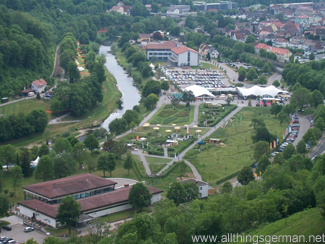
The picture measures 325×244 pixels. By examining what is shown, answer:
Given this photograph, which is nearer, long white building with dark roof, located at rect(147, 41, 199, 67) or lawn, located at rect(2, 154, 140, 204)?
lawn, located at rect(2, 154, 140, 204)

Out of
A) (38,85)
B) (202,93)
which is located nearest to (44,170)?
(38,85)

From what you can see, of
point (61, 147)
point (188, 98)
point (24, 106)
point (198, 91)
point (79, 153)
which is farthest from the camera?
point (198, 91)

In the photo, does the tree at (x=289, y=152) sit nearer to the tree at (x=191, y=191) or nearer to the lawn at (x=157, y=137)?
the lawn at (x=157, y=137)

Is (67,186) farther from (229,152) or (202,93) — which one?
(202,93)

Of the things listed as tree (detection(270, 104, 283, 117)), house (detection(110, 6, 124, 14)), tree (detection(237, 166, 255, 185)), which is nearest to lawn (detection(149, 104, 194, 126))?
tree (detection(270, 104, 283, 117))

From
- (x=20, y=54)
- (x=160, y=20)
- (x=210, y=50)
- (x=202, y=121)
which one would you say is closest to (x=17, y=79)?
(x=20, y=54)

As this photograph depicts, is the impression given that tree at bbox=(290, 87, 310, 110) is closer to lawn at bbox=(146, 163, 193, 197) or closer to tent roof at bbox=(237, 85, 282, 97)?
tent roof at bbox=(237, 85, 282, 97)

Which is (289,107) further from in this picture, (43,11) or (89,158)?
(43,11)
